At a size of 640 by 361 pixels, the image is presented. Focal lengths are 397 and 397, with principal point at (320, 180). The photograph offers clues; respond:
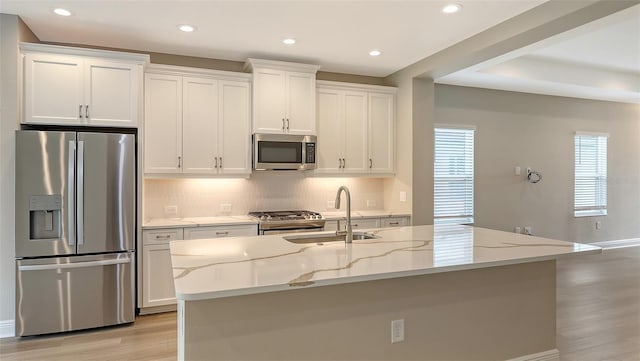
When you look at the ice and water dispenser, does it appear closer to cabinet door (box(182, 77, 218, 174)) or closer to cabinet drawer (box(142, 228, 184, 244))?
cabinet drawer (box(142, 228, 184, 244))

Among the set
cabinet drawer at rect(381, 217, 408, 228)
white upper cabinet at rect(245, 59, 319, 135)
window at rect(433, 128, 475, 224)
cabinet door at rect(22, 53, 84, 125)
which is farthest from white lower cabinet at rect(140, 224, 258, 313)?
window at rect(433, 128, 475, 224)

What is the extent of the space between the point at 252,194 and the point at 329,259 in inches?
107

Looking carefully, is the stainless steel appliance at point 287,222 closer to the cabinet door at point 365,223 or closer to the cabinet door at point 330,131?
the cabinet door at point 365,223

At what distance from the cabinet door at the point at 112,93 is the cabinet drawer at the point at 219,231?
45.4 inches

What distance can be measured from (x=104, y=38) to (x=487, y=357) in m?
4.20

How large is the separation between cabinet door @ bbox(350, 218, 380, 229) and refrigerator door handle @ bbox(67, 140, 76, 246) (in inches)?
103

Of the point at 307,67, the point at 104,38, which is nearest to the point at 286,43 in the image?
the point at 307,67

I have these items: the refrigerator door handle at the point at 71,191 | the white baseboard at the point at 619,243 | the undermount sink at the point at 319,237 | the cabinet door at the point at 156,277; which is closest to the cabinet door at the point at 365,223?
the undermount sink at the point at 319,237

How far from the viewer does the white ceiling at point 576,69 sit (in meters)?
4.48

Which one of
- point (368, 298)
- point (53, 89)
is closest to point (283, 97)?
point (53, 89)

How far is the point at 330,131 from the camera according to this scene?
4.79 m

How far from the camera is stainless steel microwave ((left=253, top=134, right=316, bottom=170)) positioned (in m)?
4.33

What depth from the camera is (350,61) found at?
4.60 m

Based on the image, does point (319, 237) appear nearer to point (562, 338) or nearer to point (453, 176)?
point (562, 338)
